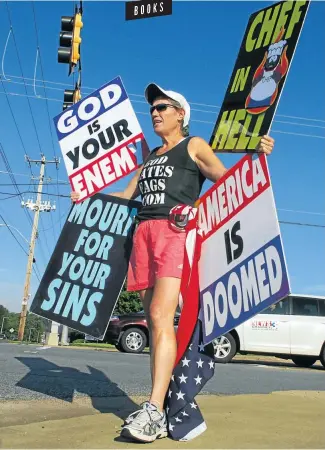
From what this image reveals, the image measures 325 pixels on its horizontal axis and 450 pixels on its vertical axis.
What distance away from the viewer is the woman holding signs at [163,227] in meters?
2.51

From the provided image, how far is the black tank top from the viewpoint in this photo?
2.76 meters

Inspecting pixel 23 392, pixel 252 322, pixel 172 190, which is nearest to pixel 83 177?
pixel 172 190

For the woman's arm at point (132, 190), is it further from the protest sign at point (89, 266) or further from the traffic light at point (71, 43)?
the traffic light at point (71, 43)

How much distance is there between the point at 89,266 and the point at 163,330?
792 mm

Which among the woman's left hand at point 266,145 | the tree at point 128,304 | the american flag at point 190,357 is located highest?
the tree at point 128,304

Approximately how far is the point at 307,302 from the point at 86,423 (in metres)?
8.37

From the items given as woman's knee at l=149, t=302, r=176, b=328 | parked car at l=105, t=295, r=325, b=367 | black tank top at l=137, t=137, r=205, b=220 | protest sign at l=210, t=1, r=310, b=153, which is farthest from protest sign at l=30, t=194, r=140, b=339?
parked car at l=105, t=295, r=325, b=367

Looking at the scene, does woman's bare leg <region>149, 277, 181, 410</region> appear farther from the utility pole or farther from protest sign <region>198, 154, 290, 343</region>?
the utility pole

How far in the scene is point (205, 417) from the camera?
3.00 m

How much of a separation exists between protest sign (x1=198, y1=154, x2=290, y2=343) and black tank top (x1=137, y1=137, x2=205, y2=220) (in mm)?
160

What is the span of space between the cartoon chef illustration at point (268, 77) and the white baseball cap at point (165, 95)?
0.34 meters

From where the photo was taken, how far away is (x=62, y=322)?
3107mm

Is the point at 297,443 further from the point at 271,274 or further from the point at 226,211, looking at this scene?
the point at 226,211

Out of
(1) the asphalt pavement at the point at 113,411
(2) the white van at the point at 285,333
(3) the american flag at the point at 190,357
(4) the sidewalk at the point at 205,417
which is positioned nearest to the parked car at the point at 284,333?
(2) the white van at the point at 285,333
